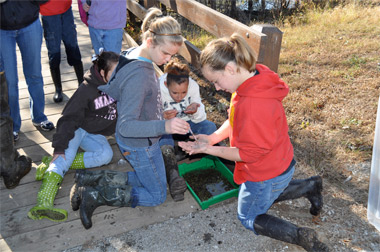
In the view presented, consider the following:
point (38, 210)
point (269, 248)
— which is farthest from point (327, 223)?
point (38, 210)

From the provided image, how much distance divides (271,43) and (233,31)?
52 cm

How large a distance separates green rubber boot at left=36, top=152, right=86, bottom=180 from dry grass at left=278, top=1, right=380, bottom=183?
8.11 ft

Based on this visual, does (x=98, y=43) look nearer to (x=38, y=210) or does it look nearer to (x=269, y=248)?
(x=38, y=210)

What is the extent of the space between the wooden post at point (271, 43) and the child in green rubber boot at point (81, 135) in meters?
1.45

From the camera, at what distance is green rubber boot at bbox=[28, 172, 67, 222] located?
295cm

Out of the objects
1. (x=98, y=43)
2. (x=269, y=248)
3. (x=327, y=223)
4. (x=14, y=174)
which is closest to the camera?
(x=269, y=248)

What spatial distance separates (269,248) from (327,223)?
65 centimetres

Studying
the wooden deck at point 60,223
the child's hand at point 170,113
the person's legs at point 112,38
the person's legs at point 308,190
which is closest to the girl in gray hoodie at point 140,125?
the wooden deck at point 60,223

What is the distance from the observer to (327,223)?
3025 millimetres

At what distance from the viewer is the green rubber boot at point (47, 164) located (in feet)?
11.2

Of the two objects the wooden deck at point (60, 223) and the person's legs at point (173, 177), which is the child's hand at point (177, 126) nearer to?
the person's legs at point (173, 177)

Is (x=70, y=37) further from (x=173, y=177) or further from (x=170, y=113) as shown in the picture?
(x=173, y=177)

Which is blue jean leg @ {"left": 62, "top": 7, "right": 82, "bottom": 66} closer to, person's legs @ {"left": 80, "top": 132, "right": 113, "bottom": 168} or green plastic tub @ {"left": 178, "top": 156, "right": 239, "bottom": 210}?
person's legs @ {"left": 80, "top": 132, "right": 113, "bottom": 168}

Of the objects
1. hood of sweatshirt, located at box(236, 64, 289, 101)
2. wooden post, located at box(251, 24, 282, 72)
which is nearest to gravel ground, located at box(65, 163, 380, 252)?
hood of sweatshirt, located at box(236, 64, 289, 101)
